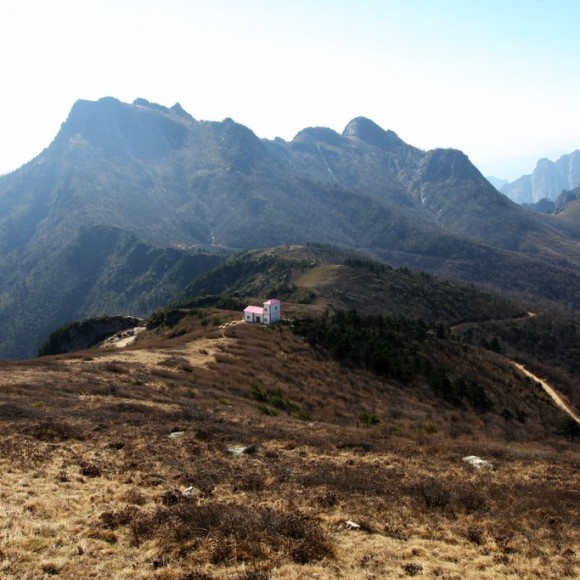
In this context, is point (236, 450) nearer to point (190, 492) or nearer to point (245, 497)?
point (245, 497)

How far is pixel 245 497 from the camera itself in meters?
16.7

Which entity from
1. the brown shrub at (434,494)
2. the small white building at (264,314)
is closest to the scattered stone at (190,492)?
the brown shrub at (434,494)

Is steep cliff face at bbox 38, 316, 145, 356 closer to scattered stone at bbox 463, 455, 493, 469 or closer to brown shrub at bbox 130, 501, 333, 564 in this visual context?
scattered stone at bbox 463, 455, 493, 469

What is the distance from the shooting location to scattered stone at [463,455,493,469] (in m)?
22.2

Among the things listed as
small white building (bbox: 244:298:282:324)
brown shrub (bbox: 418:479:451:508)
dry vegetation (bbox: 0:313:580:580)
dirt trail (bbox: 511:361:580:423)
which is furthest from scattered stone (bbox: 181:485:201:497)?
dirt trail (bbox: 511:361:580:423)

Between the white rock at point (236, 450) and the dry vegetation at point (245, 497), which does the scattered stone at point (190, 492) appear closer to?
the dry vegetation at point (245, 497)

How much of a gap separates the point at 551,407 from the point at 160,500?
65.1 meters

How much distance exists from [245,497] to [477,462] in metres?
12.0

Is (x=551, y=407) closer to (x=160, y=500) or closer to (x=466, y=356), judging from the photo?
(x=466, y=356)

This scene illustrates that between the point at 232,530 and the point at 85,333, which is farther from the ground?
the point at 232,530

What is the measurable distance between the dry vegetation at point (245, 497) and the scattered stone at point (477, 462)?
1.58ft

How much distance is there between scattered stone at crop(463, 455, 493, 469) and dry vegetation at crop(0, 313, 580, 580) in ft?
1.58

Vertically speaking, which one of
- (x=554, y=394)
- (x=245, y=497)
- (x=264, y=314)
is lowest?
(x=554, y=394)

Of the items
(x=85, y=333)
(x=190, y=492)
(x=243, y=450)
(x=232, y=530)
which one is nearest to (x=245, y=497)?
(x=190, y=492)
